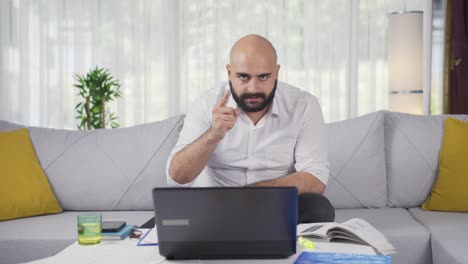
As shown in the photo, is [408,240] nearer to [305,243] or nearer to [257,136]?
[257,136]

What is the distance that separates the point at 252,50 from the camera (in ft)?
7.55

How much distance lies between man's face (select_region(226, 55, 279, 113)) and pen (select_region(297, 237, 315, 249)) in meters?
0.82

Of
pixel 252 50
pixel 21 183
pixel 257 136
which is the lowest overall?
pixel 21 183

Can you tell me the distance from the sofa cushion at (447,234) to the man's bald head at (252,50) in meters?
0.88

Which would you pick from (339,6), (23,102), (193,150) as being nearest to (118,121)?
(23,102)

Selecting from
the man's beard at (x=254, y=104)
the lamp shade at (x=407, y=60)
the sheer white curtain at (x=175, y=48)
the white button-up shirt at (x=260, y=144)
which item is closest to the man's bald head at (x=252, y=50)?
the man's beard at (x=254, y=104)

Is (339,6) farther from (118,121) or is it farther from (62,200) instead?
(62,200)

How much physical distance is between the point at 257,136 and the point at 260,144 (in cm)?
3

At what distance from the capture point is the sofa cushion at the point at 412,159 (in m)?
2.90

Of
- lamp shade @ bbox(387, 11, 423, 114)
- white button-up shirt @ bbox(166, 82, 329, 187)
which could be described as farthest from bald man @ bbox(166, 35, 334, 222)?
lamp shade @ bbox(387, 11, 423, 114)

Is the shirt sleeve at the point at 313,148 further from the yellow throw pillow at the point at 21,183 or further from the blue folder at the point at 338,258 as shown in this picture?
the yellow throw pillow at the point at 21,183

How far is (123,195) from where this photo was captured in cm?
293

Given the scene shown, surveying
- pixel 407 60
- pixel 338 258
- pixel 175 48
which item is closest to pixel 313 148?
pixel 338 258

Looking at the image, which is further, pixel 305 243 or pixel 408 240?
pixel 408 240
